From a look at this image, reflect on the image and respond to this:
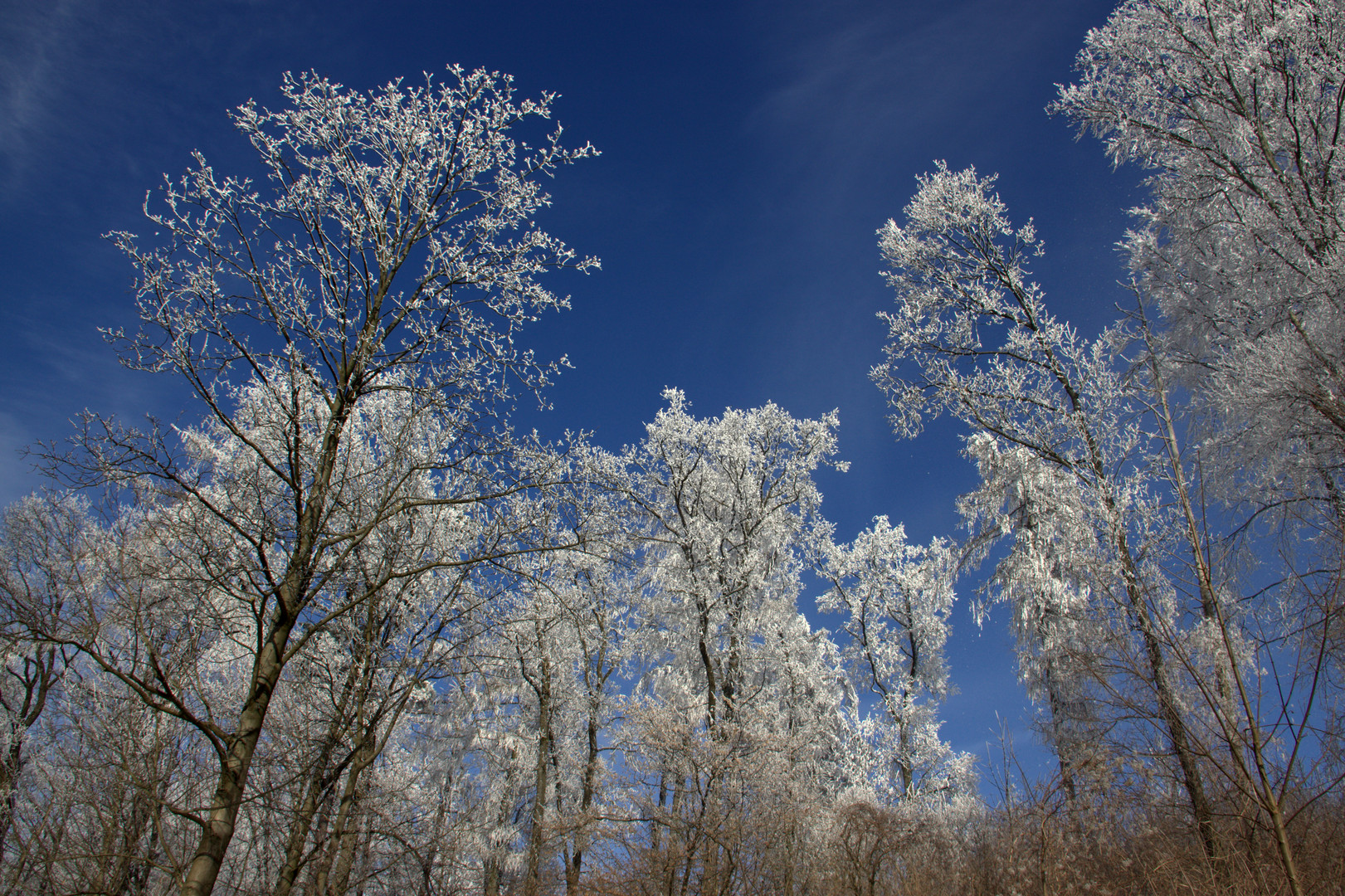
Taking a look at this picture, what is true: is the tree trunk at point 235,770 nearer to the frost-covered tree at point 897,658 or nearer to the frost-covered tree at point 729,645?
the frost-covered tree at point 729,645

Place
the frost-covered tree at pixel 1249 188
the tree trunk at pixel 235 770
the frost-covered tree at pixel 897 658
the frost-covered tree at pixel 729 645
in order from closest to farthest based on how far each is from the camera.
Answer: the tree trunk at pixel 235 770, the frost-covered tree at pixel 1249 188, the frost-covered tree at pixel 729 645, the frost-covered tree at pixel 897 658

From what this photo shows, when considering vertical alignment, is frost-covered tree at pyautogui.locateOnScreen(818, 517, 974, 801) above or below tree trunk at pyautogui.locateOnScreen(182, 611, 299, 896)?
above

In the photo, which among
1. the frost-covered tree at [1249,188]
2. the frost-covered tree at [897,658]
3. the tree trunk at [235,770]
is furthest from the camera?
the frost-covered tree at [897,658]

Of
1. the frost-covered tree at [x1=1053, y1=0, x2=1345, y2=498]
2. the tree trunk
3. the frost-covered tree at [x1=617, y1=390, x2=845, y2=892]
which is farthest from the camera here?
the frost-covered tree at [x1=617, y1=390, x2=845, y2=892]

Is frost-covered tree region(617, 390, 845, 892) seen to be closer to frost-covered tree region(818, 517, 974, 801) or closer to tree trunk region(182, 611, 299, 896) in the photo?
frost-covered tree region(818, 517, 974, 801)

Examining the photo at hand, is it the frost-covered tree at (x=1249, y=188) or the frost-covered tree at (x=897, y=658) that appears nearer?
the frost-covered tree at (x=1249, y=188)

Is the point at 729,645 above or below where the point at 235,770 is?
above

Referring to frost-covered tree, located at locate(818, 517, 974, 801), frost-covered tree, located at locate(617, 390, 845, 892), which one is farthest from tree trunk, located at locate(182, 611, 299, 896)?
frost-covered tree, located at locate(818, 517, 974, 801)

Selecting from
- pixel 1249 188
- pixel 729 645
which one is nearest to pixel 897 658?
pixel 729 645

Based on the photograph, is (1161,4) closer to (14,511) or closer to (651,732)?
(651,732)

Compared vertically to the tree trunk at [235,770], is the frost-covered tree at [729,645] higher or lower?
higher

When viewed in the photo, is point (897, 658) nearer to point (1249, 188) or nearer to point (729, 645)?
point (729, 645)

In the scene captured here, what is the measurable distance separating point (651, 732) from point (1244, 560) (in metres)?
9.28

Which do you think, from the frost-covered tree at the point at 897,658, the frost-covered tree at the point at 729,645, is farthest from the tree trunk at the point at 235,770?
the frost-covered tree at the point at 897,658
